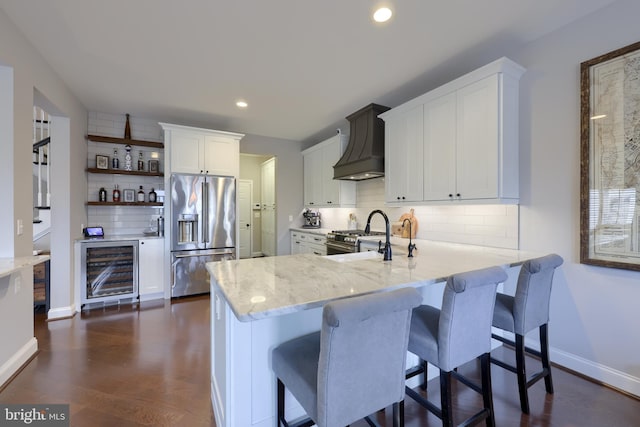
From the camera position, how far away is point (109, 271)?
3.83 m

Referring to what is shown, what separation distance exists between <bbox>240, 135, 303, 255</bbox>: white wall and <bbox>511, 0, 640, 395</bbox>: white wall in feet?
12.9

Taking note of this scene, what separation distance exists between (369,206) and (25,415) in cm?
405

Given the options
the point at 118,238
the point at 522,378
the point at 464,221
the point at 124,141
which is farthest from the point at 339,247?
the point at 124,141

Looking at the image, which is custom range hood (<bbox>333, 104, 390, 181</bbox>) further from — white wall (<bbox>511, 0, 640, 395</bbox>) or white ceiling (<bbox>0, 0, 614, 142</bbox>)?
white wall (<bbox>511, 0, 640, 395</bbox>)

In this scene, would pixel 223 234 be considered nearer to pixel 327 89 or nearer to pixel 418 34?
pixel 327 89

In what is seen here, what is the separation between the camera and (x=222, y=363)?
1.58 metres

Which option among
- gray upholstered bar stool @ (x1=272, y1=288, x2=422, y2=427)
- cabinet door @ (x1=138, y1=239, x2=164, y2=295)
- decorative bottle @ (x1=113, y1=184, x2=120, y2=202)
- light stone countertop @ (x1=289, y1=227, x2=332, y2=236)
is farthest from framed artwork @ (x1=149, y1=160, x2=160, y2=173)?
gray upholstered bar stool @ (x1=272, y1=288, x2=422, y2=427)

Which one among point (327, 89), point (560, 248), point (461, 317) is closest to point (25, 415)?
point (461, 317)

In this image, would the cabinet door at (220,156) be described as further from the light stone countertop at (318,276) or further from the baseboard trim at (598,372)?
the baseboard trim at (598,372)

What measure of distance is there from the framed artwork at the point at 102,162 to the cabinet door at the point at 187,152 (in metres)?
0.97

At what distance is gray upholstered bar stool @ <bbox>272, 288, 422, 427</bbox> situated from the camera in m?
1.02

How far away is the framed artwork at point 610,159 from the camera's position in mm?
1890

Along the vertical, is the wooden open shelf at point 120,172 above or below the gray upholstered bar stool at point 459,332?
above

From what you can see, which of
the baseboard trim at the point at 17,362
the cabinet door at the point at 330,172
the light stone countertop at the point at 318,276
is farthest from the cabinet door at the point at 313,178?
the baseboard trim at the point at 17,362
